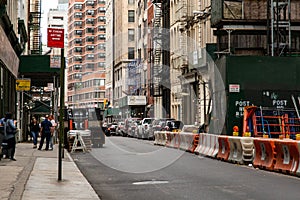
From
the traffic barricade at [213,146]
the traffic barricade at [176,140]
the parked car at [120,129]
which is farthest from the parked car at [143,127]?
the traffic barricade at [213,146]

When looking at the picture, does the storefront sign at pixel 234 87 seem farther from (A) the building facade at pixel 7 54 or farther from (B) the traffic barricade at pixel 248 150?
(A) the building facade at pixel 7 54

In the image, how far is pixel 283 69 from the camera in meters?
25.3

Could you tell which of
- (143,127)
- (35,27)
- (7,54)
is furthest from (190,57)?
(7,54)

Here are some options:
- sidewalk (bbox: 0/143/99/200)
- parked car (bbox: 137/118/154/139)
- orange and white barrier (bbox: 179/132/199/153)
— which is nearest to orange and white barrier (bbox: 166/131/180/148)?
orange and white barrier (bbox: 179/132/199/153)

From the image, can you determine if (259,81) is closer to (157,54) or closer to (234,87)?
(234,87)

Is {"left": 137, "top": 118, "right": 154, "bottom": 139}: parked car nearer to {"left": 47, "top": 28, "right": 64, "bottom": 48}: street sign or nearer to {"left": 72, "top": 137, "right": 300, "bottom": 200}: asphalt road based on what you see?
{"left": 72, "top": 137, "right": 300, "bottom": 200}: asphalt road

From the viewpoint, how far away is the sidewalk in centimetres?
1200

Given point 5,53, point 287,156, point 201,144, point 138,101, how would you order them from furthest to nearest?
point 138,101 → point 5,53 → point 201,144 → point 287,156

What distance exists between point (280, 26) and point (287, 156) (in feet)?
74.1

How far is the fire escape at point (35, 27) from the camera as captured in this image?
5494 centimetres

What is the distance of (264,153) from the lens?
1855cm

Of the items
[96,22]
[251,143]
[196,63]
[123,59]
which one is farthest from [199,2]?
[96,22]

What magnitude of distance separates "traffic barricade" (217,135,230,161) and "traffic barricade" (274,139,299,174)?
398 centimetres

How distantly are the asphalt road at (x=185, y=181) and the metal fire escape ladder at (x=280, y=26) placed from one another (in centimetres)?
1749
